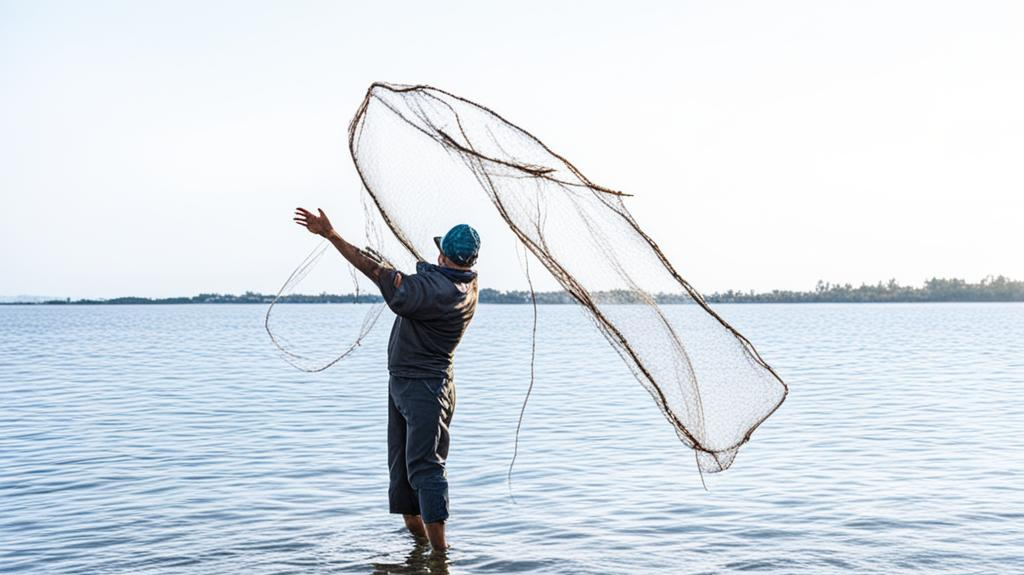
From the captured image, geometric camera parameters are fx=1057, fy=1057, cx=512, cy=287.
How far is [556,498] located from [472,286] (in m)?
3.38

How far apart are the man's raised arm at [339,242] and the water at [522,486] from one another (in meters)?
2.15

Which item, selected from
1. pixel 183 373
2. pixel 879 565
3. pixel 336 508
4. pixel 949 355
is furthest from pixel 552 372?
pixel 879 565

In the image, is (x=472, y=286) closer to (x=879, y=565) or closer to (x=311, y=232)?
(x=311, y=232)

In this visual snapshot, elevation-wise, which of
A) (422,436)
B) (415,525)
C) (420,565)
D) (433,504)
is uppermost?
(422,436)

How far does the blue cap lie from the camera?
6746 mm

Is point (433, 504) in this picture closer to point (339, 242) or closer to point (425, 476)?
point (425, 476)

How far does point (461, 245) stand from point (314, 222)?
98 cm

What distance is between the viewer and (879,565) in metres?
7.12

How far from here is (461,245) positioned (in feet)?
22.1

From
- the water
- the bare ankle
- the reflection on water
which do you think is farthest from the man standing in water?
the water

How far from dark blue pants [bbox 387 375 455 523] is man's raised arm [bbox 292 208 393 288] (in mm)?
857

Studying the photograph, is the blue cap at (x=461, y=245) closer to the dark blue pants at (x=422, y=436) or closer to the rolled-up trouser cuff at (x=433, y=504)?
the dark blue pants at (x=422, y=436)

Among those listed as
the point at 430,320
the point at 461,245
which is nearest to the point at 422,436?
the point at 430,320

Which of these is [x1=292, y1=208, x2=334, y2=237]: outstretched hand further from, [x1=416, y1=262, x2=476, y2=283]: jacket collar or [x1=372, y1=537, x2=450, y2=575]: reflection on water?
[x1=372, y1=537, x2=450, y2=575]: reflection on water
